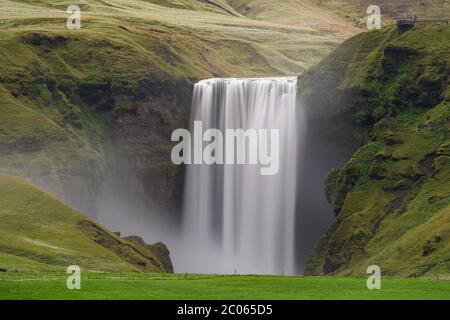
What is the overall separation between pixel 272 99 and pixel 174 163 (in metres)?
17.1

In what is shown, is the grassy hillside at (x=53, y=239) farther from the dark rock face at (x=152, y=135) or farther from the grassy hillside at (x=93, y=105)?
the dark rock face at (x=152, y=135)

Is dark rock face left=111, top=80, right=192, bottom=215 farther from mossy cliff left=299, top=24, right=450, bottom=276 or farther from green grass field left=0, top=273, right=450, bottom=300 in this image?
green grass field left=0, top=273, right=450, bottom=300

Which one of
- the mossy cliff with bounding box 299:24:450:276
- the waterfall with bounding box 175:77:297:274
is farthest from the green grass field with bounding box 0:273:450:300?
the waterfall with bounding box 175:77:297:274

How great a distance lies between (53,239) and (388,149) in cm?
3760

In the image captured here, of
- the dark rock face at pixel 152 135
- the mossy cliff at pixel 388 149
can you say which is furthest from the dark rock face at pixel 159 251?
the dark rock face at pixel 152 135

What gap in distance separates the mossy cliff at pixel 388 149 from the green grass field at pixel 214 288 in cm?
2681

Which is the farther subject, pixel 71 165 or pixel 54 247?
pixel 71 165

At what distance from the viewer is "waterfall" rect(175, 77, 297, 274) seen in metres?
141

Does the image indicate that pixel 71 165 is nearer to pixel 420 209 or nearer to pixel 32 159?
pixel 32 159

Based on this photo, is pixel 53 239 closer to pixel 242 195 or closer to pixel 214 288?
pixel 242 195

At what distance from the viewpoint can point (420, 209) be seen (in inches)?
4496

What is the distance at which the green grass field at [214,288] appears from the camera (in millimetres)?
59094
